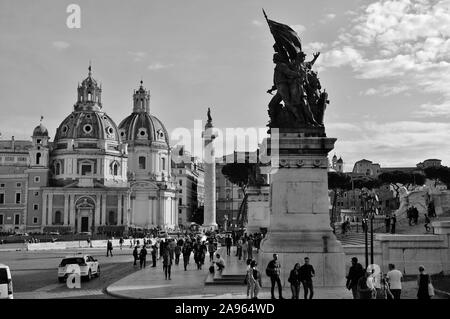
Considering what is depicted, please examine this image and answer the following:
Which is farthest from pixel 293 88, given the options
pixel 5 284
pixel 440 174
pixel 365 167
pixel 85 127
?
pixel 365 167

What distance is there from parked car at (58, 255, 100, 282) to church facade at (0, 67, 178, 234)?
8193 cm

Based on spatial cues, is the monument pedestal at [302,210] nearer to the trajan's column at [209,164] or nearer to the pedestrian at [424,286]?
the pedestrian at [424,286]

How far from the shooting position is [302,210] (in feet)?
61.8

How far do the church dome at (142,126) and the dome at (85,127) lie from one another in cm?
1092

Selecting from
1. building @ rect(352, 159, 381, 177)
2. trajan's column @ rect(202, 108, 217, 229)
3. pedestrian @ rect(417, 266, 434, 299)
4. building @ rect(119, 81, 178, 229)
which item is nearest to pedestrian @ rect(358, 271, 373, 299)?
pedestrian @ rect(417, 266, 434, 299)

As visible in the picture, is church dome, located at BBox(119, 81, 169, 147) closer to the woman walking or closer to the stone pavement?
the stone pavement

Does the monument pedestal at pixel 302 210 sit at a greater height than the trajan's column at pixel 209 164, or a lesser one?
lesser

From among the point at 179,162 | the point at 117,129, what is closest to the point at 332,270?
the point at 117,129

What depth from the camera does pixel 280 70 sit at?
2022cm

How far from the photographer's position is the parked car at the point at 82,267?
25.4 m

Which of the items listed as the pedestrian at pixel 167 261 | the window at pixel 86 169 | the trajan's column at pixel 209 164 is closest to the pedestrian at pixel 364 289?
the pedestrian at pixel 167 261

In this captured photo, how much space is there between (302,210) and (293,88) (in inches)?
171

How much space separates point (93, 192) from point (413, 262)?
96.7 meters
